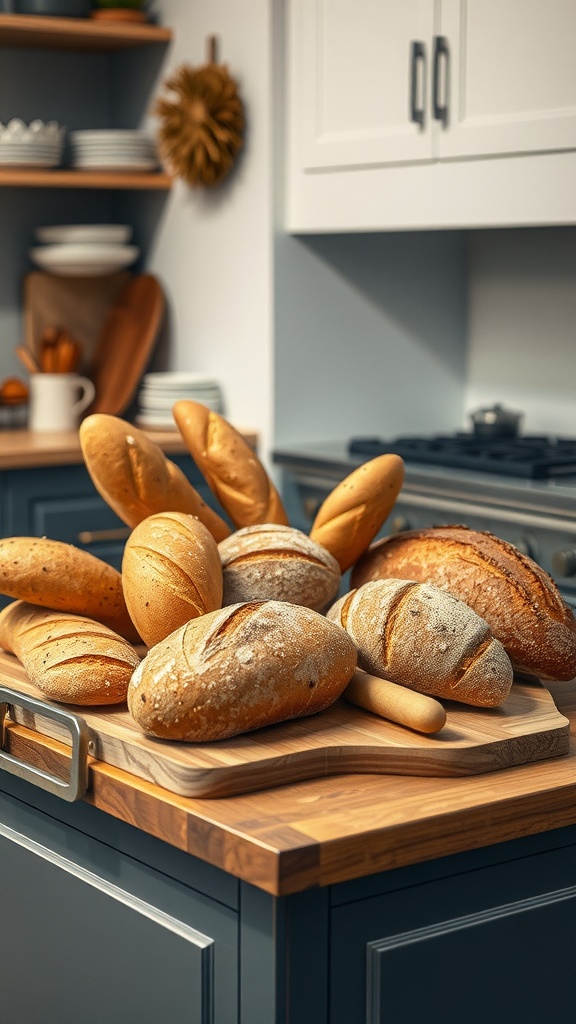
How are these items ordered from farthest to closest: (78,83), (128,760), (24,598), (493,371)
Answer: (78,83), (493,371), (24,598), (128,760)

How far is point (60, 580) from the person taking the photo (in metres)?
1.14

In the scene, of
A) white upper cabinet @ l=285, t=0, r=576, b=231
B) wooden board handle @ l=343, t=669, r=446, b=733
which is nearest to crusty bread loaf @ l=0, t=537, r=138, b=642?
wooden board handle @ l=343, t=669, r=446, b=733

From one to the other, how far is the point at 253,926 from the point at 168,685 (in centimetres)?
18

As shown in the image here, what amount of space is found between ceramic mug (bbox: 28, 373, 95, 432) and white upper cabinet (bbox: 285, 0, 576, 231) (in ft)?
2.15

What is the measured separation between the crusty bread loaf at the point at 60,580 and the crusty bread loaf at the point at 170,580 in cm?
7

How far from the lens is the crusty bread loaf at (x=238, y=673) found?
0.92 m

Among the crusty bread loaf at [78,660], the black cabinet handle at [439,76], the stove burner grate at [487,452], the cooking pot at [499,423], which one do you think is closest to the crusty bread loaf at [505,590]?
the crusty bread loaf at [78,660]

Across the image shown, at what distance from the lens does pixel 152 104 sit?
3.10 meters

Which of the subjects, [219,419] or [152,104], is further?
[152,104]

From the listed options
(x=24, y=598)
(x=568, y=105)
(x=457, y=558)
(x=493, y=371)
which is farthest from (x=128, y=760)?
(x=493, y=371)

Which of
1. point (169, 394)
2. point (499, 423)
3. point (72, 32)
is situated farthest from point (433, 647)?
point (72, 32)

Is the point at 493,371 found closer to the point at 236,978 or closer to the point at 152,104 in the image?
the point at 152,104

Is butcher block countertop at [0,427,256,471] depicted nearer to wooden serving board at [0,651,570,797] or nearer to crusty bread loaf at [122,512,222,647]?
crusty bread loaf at [122,512,222,647]

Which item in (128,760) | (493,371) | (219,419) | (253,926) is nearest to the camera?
(253,926)
